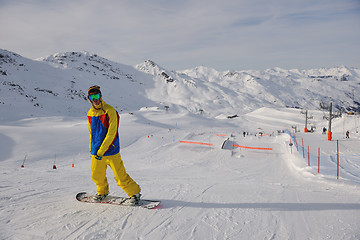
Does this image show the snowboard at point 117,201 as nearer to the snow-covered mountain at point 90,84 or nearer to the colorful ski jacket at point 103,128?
the colorful ski jacket at point 103,128

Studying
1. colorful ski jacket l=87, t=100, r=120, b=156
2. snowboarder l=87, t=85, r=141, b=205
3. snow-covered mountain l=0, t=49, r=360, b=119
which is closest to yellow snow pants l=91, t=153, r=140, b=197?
snowboarder l=87, t=85, r=141, b=205

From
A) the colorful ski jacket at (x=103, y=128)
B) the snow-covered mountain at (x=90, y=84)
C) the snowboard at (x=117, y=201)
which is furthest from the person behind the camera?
the snow-covered mountain at (x=90, y=84)

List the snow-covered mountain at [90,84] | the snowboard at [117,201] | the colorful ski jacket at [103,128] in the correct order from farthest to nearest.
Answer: the snow-covered mountain at [90,84], the snowboard at [117,201], the colorful ski jacket at [103,128]

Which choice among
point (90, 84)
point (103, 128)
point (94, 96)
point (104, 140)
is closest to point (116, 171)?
point (104, 140)

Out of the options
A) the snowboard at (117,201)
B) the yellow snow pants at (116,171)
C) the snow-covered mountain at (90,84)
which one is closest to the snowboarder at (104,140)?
the yellow snow pants at (116,171)

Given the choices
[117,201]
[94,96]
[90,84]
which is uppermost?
[90,84]

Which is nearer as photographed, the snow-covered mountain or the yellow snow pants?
the yellow snow pants

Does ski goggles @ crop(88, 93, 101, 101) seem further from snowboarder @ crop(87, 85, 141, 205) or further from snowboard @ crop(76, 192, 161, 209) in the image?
snowboard @ crop(76, 192, 161, 209)

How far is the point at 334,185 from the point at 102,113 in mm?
6993

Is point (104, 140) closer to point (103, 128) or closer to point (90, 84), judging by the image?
point (103, 128)

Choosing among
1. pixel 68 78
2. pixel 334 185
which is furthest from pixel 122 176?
pixel 68 78

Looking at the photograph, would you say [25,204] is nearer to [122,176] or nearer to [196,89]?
[122,176]

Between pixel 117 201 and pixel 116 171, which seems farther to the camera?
pixel 117 201

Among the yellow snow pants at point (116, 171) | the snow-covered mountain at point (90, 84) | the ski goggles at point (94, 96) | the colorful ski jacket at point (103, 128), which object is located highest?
the snow-covered mountain at point (90, 84)
